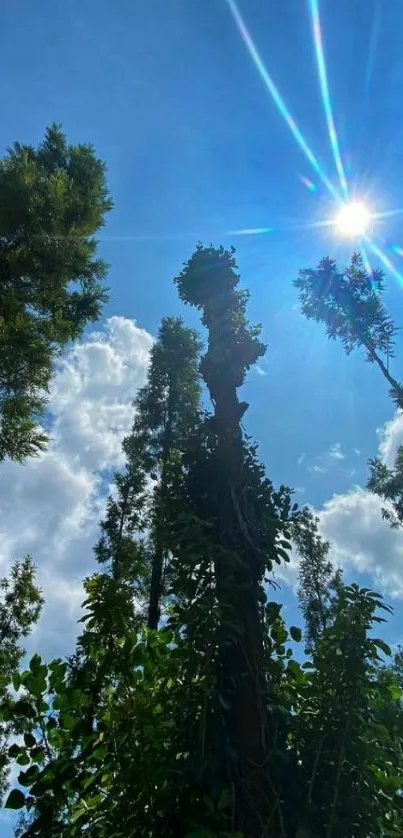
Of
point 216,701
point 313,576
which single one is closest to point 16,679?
point 216,701

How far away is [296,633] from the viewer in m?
2.48

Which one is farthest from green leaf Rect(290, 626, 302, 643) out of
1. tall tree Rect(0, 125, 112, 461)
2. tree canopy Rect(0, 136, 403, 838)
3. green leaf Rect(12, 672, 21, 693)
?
tall tree Rect(0, 125, 112, 461)

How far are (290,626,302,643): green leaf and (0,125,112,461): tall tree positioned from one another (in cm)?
504

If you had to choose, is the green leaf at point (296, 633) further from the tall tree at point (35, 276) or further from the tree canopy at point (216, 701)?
the tall tree at point (35, 276)

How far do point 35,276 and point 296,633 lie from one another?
21.9 feet

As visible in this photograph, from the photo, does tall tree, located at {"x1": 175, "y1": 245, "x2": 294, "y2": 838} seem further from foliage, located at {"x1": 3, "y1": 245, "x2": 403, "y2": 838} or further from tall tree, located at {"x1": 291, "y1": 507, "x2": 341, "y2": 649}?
tall tree, located at {"x1": 291, "y1": 507, "x2": 341, "y2": 649}

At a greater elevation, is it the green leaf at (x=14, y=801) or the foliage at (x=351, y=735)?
the foliage at (x=351, y=735)

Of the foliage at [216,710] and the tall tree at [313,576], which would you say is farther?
the tall tree at [313,576]

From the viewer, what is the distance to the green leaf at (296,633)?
2.44m

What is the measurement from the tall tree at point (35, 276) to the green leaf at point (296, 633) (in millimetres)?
5043

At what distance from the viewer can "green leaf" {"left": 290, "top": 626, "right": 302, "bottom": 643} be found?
2443mm

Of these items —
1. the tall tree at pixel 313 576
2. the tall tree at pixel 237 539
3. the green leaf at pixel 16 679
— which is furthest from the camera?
the tall tree at pixel 313 576

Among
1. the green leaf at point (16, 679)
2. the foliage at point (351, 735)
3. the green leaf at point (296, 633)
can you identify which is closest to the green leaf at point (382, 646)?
the foliage at point (351, 735)

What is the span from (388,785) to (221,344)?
3229 millimetres
